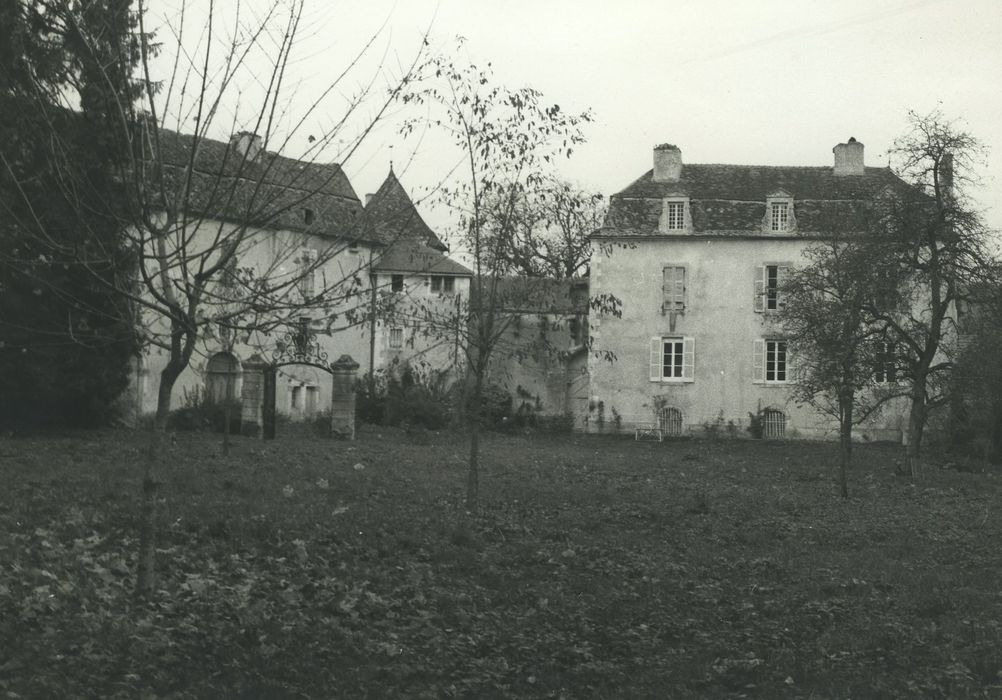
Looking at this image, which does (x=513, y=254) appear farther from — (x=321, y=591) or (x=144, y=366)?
(x=144, y=366)

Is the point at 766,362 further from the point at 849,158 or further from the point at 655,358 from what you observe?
the point at 849,158

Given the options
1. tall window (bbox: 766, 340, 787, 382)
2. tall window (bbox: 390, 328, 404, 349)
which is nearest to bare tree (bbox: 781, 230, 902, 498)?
tall window (bbox: 766, 340, 787, 382)

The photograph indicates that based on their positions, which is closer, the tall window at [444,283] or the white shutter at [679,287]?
the white shutter at [679,287]

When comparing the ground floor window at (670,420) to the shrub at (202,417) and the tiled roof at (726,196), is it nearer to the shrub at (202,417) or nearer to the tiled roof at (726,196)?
the tiled roof at (726,196)

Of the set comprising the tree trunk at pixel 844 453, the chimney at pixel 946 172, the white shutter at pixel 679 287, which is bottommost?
the tree trunk at pixel 844 453

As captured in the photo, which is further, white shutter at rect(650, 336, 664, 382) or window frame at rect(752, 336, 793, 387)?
white shutter at rect(650, 336, 664, 382)

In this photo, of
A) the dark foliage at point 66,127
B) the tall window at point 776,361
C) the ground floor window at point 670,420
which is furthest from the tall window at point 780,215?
the dark foliage at point 66,127

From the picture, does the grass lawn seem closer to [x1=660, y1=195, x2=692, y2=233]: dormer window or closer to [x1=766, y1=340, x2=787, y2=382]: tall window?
[x1=766, y1=340, x2=787, y2=382]: tall window

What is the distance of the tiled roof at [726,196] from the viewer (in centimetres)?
4316

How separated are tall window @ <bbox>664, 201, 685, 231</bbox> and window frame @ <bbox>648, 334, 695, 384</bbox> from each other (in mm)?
4265

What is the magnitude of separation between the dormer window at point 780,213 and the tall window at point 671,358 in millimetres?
5425

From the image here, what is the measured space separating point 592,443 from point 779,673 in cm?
2964

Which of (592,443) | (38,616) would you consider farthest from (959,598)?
(592,443)

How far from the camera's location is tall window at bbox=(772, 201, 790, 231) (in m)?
43.2
